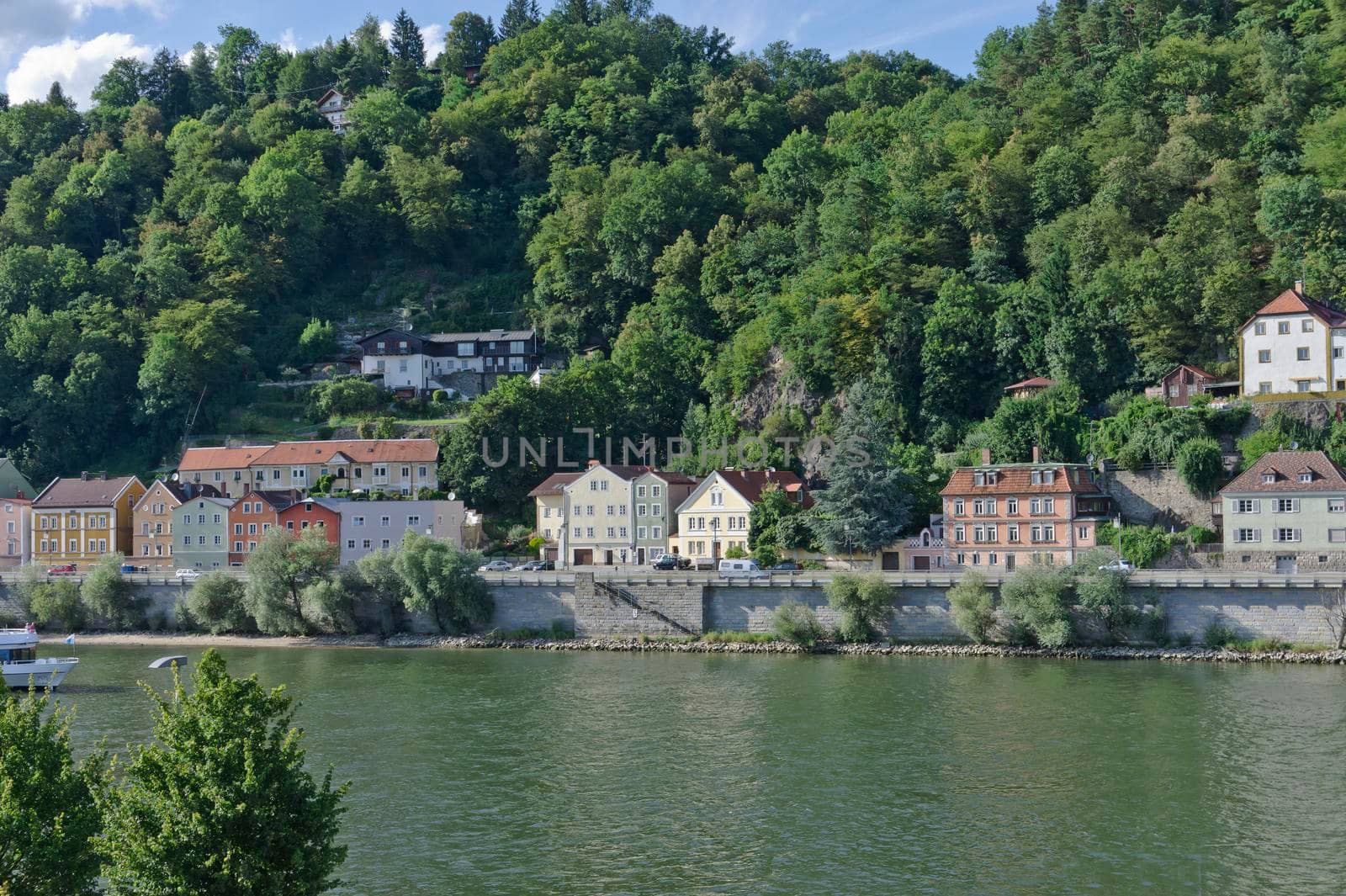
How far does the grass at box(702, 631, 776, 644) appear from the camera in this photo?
152ft

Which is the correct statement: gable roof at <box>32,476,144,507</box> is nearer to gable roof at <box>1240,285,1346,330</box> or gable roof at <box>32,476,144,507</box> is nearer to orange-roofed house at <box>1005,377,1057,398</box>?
orange-roofed house at <box>1005,377,1057,398</box>

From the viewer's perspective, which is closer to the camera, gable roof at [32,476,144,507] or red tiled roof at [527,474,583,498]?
red tiled roof at [527,474,583,498]

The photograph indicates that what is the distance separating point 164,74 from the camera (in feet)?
388

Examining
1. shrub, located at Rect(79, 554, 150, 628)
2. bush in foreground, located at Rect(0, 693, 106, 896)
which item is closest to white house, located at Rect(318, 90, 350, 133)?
shrub, located at Rect(79, 554, 150, 628)

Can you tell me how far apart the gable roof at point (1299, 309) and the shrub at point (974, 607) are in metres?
19.0

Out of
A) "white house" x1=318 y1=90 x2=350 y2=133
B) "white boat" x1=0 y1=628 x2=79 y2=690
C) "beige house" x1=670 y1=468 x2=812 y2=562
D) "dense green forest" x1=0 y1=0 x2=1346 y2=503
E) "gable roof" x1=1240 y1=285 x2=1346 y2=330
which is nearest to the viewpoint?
"white boat" x1=0 y1=628 x2=79 y2=690

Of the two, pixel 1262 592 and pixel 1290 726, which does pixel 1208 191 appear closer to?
pixel 1262 592

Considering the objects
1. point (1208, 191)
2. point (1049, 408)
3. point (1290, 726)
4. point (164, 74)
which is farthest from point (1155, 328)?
point (164, 74)

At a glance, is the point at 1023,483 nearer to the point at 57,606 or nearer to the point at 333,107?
the point at 57,606

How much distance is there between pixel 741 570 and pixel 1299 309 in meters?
24.6

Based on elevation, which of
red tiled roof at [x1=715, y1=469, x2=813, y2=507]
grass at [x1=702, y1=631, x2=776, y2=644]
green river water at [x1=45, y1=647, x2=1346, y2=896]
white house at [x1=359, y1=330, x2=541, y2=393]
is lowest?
green river water at [x1=45, y1=647, x2=1346, y2=896]

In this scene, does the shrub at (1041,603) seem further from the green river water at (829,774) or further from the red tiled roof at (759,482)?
the red tiled roof at (759,482)

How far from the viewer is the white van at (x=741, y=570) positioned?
1873 inches

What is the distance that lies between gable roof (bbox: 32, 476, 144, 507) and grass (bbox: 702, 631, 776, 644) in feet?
114
